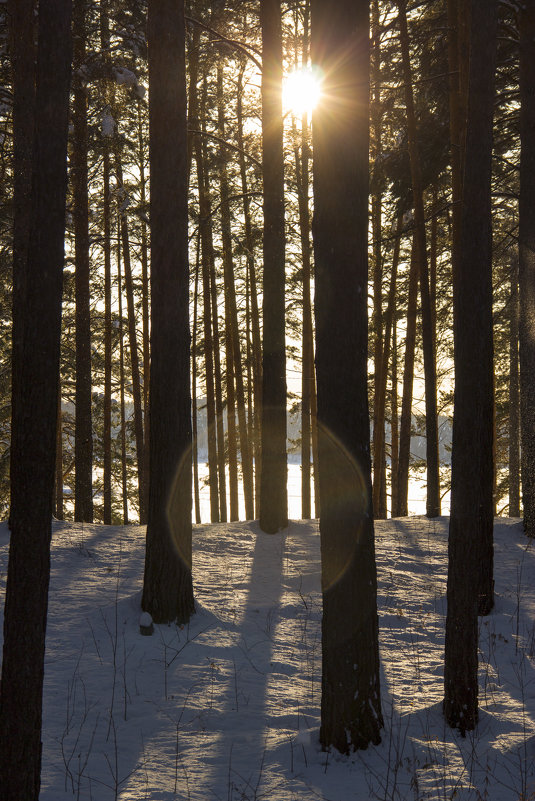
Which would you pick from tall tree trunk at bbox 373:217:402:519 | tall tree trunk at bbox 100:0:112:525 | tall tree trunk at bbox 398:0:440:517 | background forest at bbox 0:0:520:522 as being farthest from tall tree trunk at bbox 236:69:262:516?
tall tree trunk at bbox 398:0:440:517

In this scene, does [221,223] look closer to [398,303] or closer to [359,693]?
[398,303]

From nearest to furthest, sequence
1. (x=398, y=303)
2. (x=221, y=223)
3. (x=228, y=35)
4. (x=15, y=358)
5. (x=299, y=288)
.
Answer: (x=15, y=358)
(x=228, y=35)
(x=221, y=223)
(x=398, y=303)
(x=299, y=288)

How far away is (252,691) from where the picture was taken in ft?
18.0

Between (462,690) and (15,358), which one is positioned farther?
(15,358)

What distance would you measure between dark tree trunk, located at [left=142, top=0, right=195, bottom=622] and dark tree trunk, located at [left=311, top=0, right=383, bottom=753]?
254 centimetres

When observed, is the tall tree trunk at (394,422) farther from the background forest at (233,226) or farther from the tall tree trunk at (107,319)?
the tall tree trunk at (107,319)

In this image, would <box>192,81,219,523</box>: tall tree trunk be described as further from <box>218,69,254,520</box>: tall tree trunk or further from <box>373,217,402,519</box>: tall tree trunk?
<box>373,217,402,519</box>: tall tree trunk

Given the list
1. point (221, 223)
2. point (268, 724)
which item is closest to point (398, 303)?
point (221, 223)

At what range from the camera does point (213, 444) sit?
18859 millimetres

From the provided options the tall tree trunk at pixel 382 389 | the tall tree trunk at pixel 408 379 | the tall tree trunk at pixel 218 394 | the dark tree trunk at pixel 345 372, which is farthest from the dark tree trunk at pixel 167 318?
the tall tree trunk at pixel 382 389

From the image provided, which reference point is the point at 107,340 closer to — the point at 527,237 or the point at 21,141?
the point at 21,141

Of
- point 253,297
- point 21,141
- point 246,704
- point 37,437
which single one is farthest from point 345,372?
point 253,297

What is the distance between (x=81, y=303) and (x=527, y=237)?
840 cm

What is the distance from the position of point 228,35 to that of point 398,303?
8.69m
